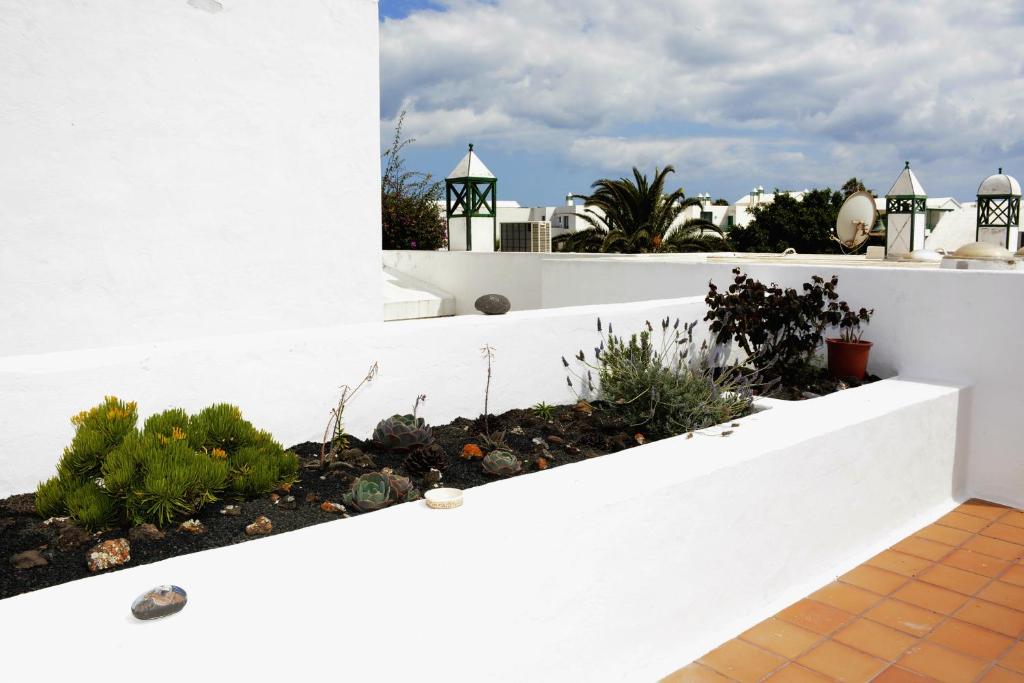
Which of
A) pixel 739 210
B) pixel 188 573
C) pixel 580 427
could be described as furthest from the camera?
pixel 739 210

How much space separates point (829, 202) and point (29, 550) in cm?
4261

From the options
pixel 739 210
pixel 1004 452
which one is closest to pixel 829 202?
pixel 739 210

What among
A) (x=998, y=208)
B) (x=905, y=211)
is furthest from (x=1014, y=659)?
Result: (x=998, y=208)

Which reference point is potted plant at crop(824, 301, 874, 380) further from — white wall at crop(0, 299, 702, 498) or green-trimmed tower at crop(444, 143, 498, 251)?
green-trimmed tower at crop(444, 143, 498, 251)

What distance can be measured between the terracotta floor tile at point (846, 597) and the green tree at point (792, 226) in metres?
35.3

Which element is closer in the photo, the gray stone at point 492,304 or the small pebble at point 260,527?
the small pebble at point 260,527

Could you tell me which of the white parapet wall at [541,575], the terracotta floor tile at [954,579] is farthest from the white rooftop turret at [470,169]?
the terracotta floor tile at [954,579]

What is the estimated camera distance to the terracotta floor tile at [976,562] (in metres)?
4.34

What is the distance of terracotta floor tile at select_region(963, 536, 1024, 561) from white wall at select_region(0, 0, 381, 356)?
450cm

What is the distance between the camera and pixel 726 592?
3.66 m

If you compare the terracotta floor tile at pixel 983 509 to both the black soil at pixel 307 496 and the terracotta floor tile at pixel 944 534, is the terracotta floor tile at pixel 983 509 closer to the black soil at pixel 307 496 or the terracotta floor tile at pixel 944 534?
the terracotta floor tile at pixel 944 534

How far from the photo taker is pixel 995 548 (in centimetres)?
465

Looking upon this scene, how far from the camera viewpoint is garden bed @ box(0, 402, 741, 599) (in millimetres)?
2748

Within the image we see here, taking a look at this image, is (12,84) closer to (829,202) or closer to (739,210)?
(829,202)
